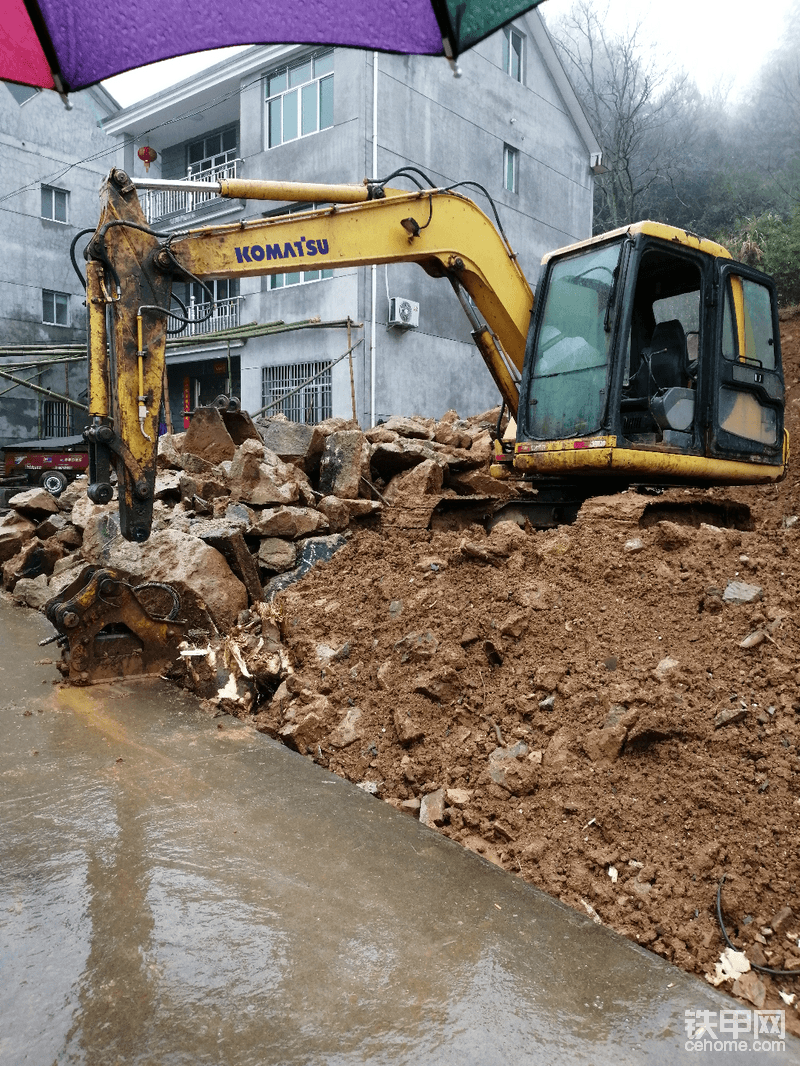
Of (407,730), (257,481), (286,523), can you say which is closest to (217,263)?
(286,523)

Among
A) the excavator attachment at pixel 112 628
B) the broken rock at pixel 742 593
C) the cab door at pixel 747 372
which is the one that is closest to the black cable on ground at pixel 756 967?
the broken rock at pixel 742 593

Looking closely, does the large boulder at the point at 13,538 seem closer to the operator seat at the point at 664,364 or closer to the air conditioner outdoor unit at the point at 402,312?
the operator seat at the point at 664,364

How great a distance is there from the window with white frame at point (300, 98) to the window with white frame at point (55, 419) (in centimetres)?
916

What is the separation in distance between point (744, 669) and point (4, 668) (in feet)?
14.7

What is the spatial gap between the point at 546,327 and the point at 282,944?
5.09 meters

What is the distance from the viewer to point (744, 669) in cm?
355

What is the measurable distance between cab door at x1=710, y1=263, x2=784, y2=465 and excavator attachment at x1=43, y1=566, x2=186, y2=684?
4.16 m

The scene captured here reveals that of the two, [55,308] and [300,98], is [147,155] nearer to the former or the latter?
[300,98]

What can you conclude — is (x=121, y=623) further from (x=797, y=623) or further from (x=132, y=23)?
(x=797, y=623)

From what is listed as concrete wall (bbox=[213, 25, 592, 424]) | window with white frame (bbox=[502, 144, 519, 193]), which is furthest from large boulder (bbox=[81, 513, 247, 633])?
window with white frame (bbox=[502, 144, 519, 193])

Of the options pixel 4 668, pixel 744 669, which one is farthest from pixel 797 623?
pixel 4 668

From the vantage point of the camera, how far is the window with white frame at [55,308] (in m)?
22.1

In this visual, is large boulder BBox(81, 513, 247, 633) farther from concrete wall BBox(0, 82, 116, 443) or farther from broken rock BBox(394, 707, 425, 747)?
concrete wall BBox(0, 82, 116, 443)

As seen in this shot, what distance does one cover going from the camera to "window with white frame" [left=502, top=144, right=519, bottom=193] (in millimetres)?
17891
